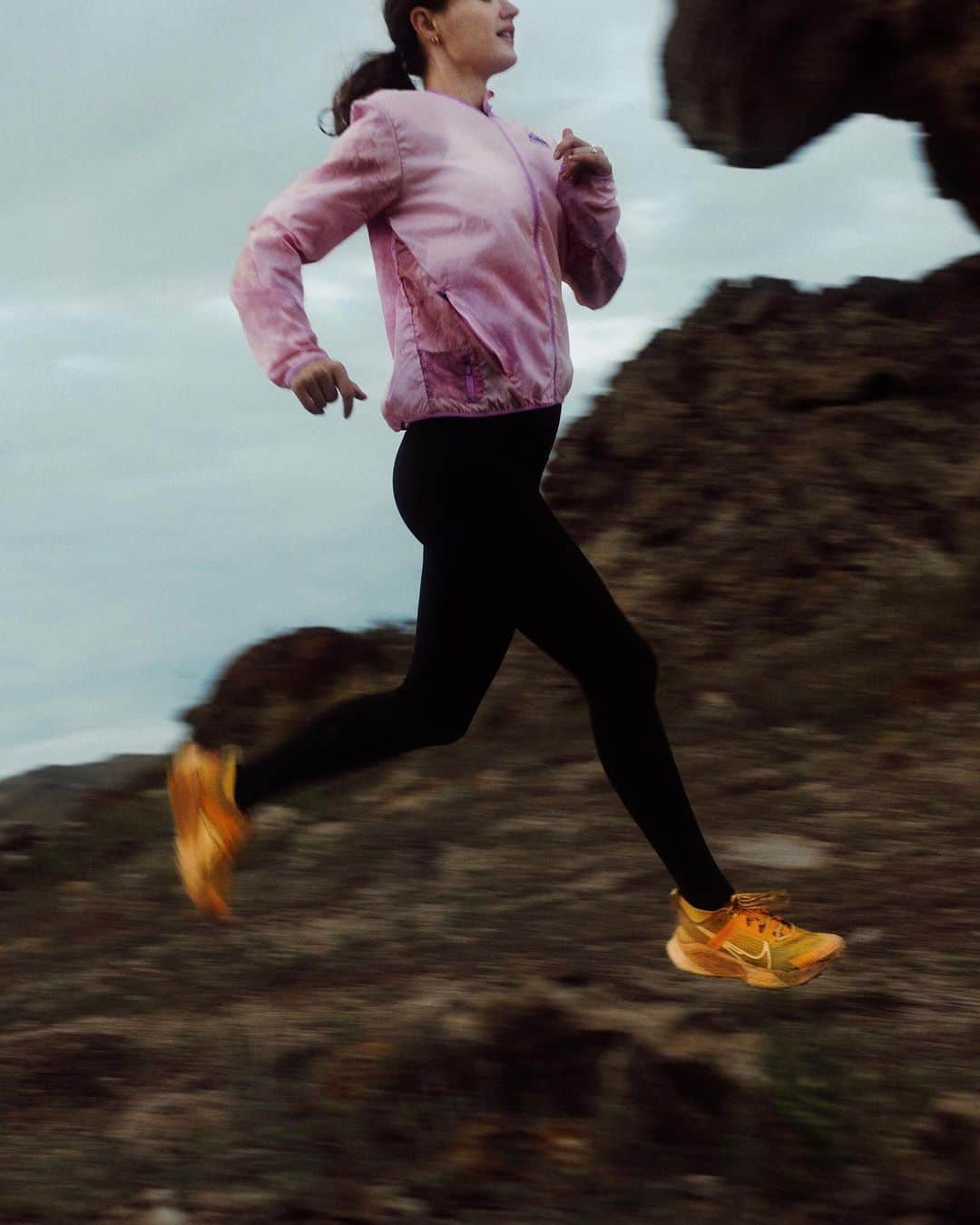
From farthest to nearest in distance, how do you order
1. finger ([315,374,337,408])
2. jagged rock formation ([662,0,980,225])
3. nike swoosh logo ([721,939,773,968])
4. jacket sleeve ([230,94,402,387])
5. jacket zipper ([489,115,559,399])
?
jagged rock formation ([662,0,980,225]) < nike swoosh logo ([721,939,773,968]) < jacket zipper ([489,115,559,399]) < jacket sleeve ([230,94,402,387]) < finger ([315,374,337,408])

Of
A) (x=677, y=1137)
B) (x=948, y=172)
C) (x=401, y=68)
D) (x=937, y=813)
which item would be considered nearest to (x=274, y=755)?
(x=677, y=1137)

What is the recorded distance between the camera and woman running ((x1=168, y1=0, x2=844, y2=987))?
10.4 ft

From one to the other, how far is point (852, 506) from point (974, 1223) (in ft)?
15.9

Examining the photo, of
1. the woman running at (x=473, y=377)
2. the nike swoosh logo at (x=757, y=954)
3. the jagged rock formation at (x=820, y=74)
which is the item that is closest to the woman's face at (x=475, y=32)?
the woman running at (x=473, y=377)

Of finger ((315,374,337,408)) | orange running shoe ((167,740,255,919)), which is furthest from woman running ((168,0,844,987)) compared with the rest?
orange running shoe ((167,740,255,919))

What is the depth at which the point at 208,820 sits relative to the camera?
3.65 m

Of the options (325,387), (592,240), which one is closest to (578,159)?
(592,240)

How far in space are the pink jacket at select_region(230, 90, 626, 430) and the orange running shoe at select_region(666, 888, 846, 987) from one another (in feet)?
3.66

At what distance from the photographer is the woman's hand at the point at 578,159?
3.32 m

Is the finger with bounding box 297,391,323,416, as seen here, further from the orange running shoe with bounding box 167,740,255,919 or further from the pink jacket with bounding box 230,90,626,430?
the orange running shoe with bounding box 167,740,255,919

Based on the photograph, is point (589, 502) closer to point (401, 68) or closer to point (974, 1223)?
point (401, 68)

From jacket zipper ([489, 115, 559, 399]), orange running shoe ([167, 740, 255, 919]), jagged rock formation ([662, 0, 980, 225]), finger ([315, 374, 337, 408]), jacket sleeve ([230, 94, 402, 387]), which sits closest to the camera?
finger ([315, 374, 337, 408])

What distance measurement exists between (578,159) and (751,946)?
1620 mm

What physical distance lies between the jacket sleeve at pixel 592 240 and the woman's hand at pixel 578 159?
0.09 ft
